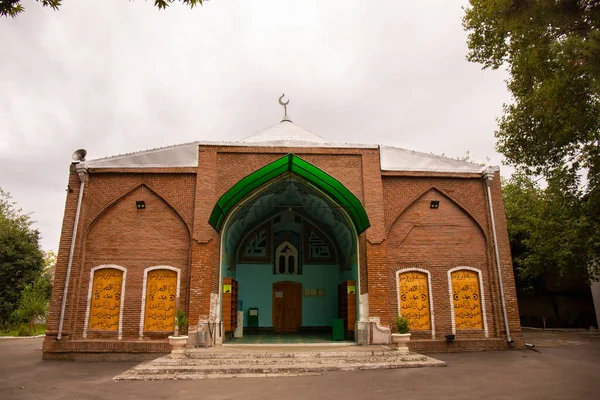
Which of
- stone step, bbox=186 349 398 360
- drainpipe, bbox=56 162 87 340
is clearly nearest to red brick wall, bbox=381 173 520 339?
stone step, bbox=186 349 398 360

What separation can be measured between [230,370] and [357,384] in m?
2.91

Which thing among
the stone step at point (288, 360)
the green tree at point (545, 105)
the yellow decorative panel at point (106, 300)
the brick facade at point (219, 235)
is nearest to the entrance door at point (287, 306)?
the brick facade at point (219, 235)

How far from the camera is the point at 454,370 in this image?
28.8 ft

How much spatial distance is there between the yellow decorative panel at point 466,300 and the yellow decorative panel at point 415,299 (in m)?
0.90

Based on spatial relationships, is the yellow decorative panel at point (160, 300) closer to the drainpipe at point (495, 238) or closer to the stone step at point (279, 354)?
the stone step at point (279, 354)

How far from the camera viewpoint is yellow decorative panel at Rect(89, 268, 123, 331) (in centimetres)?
1158

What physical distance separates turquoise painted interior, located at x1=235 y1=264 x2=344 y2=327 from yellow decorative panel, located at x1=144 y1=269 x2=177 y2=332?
5466 millimetres

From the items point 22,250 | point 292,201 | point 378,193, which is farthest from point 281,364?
point 22,250

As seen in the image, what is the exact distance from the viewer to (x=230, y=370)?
8.88m

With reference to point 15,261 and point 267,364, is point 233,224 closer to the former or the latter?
point 267,364

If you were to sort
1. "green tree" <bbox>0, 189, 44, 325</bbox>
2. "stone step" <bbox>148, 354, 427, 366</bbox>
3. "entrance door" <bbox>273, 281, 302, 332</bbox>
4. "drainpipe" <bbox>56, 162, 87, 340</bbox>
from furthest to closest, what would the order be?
"green tree" <bbox>0, 189, 44, 325</bbox>, "entrance door" <bbox>273, 281, 302, 332</bbox>, "drainpipe" <bbox>56, 162, 87, 340</bbox>, "stone step" <bbox>148, 354, 427, 366</bbox>

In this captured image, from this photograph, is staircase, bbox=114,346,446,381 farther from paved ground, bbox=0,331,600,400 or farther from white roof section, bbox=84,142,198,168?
white roof section, bbox=84,142,198,168

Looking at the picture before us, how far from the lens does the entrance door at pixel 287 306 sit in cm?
1712

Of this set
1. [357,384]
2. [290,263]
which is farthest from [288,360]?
[290,263]
